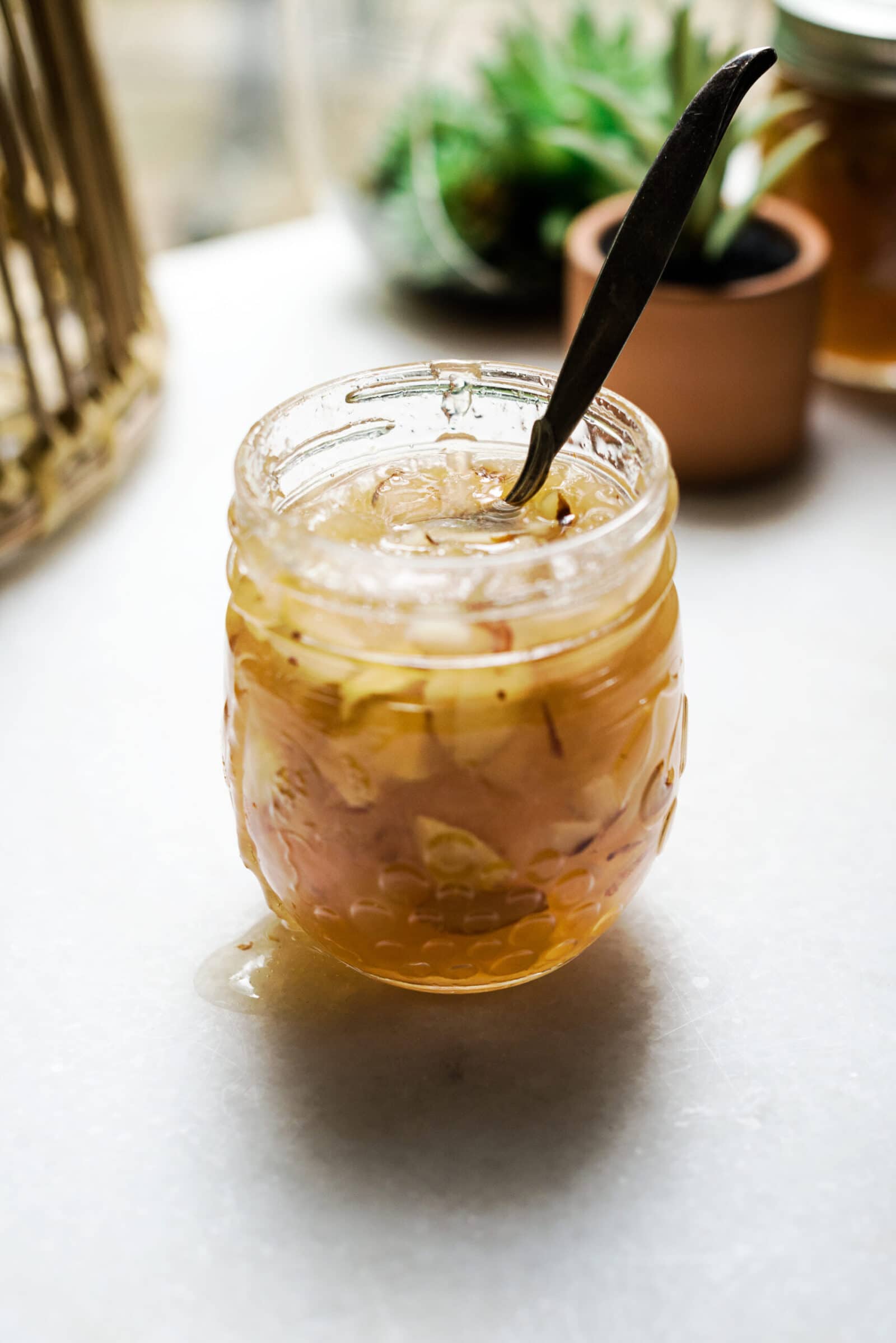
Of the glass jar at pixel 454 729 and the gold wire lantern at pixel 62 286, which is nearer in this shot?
the glass jar at pixel 454 729

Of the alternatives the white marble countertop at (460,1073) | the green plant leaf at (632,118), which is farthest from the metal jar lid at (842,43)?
the white marble countertop at (460,1073)

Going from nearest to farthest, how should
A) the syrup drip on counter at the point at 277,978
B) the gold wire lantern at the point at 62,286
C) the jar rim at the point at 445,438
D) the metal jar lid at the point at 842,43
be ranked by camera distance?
the jar rim at the point at 445,438, the syrup drip on counter at the point at 277,978, the gold wire lantern at the point at 62,286, the metal jar lid at the point at 842,43

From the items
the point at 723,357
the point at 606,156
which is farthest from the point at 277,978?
the point at 606,156

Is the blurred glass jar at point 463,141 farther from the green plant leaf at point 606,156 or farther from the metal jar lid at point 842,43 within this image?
the metal jar lid at point 842,43

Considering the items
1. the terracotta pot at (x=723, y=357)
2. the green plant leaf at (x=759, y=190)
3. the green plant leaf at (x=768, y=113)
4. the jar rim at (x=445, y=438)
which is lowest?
the terracotta pot at (x=723, y=357)

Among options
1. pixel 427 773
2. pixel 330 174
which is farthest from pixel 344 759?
pixel 330 174

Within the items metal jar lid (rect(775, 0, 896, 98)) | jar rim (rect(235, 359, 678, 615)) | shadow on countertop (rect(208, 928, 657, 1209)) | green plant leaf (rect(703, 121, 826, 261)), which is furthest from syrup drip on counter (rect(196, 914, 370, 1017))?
metal jar lid (rect(775, 0, 896, 98))

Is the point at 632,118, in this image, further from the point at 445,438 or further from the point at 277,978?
the point at 277,978

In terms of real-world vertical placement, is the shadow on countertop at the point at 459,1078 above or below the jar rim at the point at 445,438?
below

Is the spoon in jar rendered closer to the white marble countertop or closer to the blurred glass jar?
the white marble countertop
